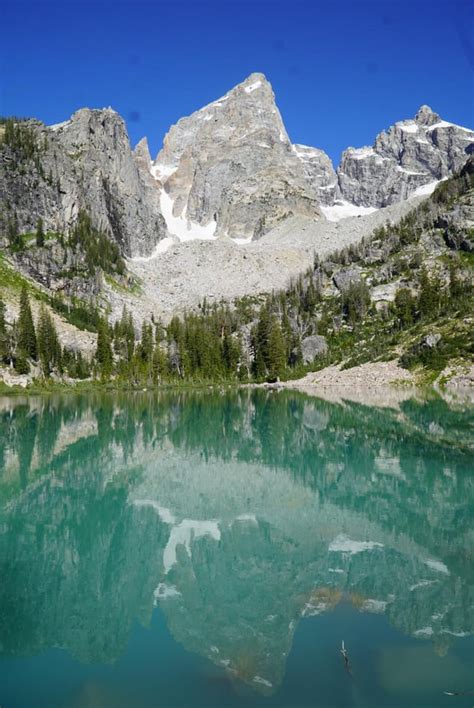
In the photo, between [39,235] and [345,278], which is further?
[345,278]

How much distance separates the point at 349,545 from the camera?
1762 cm

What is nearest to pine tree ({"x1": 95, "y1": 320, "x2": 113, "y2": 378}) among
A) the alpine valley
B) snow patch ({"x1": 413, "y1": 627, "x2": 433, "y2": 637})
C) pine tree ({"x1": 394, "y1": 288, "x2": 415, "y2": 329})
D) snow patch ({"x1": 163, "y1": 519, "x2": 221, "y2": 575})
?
the alpine valley

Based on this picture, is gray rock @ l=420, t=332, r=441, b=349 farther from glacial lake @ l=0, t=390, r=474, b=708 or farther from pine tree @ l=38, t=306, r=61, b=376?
glacial lake @ l=0, t=390, r=474, b=708

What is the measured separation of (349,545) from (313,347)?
112076 mm

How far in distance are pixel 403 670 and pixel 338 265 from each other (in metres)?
164

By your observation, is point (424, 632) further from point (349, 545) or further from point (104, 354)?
point (104, 354)

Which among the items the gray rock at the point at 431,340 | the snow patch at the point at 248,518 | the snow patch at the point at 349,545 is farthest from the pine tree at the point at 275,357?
the snow patch at the point at 349,545

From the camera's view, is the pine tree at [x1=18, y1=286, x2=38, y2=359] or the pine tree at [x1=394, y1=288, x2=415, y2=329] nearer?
the pine tree at [x1=18, y1=286, x2=38, y2=359]

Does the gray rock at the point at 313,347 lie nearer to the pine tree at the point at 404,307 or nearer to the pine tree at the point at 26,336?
the pine tree at the point at 404,307

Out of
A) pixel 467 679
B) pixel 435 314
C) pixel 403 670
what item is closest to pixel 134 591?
pixel 403 670

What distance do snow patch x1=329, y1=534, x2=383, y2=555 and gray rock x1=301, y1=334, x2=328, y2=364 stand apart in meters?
108

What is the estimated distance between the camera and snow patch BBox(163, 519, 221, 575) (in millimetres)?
17258

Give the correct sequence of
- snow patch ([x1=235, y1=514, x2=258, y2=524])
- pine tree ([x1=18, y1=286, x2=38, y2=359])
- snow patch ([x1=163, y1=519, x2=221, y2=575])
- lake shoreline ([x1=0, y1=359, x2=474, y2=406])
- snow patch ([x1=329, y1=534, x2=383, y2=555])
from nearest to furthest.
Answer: snow patch ([x1=329, y1=534, x2=383, y2=555]) < snow patch ([x1=163, y1=519, x2=221, y2=575]) < snow patch ([x1=235, y1=514, x2=258, y2=524]) < lake shoreline ([x1=0, y1=359, x2=474, y2=406]) < pine tree ([x1=18, y1=286, x2=38, y2=359])

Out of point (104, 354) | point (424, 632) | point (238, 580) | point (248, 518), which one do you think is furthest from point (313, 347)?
point (424, 632)
